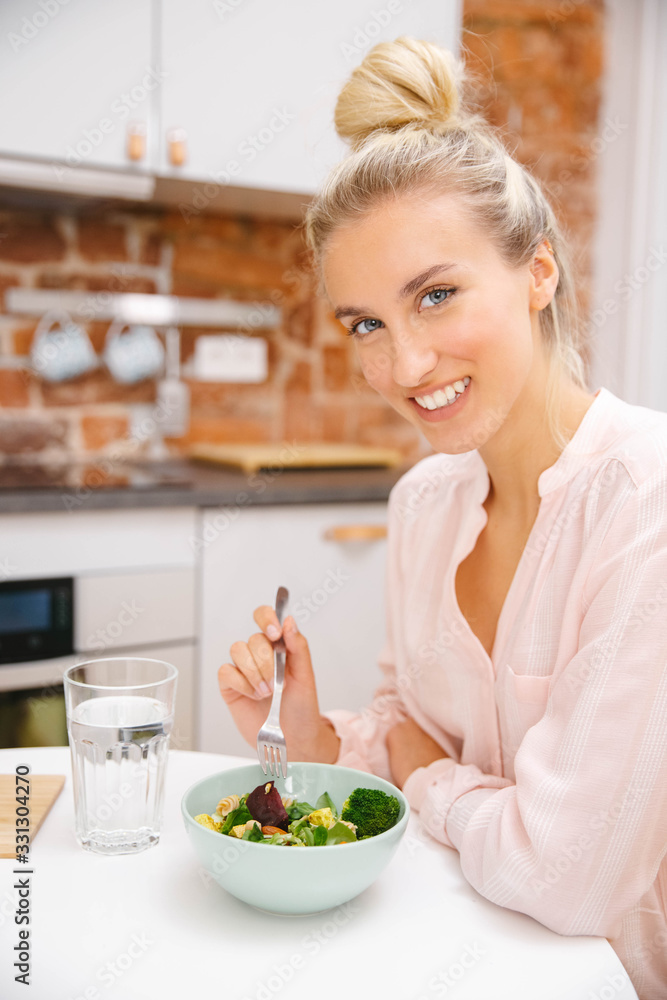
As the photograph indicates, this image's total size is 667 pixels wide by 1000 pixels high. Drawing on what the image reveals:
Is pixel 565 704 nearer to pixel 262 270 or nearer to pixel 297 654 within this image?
pixel 297 654

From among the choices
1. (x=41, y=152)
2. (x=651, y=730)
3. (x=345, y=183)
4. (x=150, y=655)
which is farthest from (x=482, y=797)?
(x=41, y=152)

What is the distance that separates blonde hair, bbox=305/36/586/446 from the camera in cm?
96

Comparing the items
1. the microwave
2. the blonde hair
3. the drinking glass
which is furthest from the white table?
the microwave

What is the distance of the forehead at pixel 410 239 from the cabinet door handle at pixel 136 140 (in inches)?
50.2

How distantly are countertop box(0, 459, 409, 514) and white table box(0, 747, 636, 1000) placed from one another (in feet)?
3.74

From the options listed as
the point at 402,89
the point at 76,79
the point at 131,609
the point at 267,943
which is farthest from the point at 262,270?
the point at 267,943

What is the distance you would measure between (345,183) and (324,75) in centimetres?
145

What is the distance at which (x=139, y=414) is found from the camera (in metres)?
2.47

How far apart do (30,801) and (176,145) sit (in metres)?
1.68

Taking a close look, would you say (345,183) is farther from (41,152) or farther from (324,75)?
(324,75)

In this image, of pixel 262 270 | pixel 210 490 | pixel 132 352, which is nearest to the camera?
pixel 210 490

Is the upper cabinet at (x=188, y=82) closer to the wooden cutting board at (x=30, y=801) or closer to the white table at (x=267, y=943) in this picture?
the wooden cutting board at (x=30, y=801)

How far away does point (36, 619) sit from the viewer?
5.91 ft

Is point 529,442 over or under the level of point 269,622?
over
